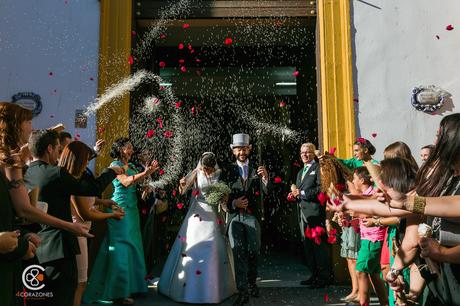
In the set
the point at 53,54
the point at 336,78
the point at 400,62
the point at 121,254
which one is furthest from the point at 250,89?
the point at 121,254

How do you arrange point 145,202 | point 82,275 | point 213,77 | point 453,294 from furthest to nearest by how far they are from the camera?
point 213,77 → point 145,202 → point 82,275 → point 453,294

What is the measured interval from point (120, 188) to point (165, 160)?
4.34 metres

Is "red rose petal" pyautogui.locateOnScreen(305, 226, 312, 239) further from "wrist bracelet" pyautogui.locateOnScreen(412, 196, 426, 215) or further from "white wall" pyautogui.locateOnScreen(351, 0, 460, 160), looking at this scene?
"wrist bracelet" pyautogui.locateOnScreen(412, 196, 426, 215)

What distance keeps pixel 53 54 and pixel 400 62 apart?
205 inches

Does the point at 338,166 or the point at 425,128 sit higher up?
the point at 425,128

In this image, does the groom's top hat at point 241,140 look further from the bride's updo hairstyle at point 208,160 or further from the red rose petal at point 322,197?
the red rose petal at point 322,197

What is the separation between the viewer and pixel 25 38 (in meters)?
7.03

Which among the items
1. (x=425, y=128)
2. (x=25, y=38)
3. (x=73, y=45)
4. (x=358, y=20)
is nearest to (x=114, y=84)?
(x=73, y=45)

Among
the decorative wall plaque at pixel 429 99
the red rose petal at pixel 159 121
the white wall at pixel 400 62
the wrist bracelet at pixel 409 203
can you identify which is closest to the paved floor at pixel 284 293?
the white wall at pixel 400 62

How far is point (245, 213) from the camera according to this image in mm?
5754

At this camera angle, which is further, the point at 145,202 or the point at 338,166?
the point at 145,202

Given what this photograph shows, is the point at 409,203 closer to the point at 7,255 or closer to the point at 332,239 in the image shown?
the point at 7,255

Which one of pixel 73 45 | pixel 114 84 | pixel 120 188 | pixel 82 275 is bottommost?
pixel 82 275

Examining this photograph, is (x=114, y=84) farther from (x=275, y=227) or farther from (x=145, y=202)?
(x=275, y=227)
